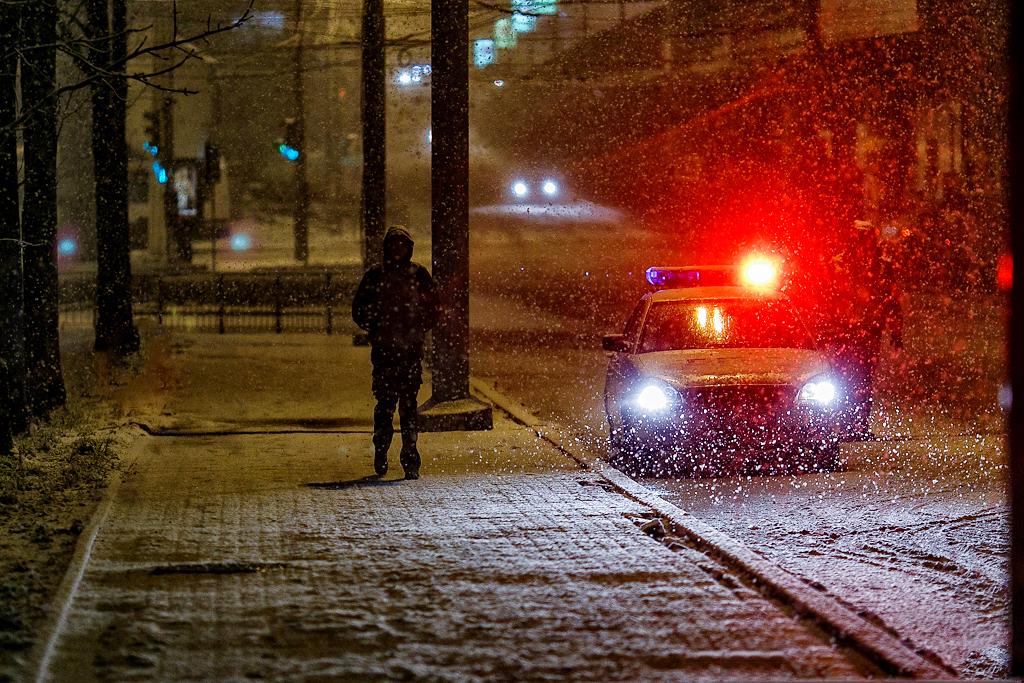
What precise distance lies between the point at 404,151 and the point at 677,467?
55221 mm

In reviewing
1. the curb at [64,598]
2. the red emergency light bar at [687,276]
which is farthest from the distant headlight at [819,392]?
the curb at [64,598]

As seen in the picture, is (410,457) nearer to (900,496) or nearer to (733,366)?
(733,366)

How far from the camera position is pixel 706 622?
223 inches

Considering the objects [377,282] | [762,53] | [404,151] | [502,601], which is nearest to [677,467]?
[377,282]

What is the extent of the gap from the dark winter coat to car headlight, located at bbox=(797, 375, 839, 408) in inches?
123

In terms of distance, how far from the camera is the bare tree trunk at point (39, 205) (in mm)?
12008

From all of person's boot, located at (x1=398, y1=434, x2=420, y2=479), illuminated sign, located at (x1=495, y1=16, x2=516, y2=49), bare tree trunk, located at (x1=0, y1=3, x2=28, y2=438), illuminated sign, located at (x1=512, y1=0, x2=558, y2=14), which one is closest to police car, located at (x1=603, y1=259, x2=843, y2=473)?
person's boot, located at (x1=398, y1=434, x2=420, y2=479)

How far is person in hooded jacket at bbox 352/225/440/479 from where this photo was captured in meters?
9.48

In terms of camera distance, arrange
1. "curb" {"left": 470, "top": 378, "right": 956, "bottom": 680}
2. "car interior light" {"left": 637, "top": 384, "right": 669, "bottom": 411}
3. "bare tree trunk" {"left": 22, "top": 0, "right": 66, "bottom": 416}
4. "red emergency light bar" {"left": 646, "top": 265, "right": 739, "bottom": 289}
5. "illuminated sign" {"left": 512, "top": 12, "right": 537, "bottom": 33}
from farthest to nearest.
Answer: "illuminated sign" {"left": 512, "top": 12, "right": 537, "bottom": 33} < "bare tree trunk" {"left": 22, "top": 0, "right": 66, "bottom": 416} < "red emergency light bar" {"left": 646, "top": 265, "right": 739, "bottom": 289} < "car interior light" {"left": 637, "top": 384, "right": 669, "bottom": 411} < "curb" {"left": 470, "top": 378, "right": 956, "bottom": 680}

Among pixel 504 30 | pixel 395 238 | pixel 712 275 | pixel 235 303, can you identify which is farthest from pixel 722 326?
pixel 504 30

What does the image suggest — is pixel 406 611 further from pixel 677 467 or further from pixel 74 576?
pixel 677 467

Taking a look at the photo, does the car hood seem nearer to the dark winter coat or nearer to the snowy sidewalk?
the snowy sidewalk

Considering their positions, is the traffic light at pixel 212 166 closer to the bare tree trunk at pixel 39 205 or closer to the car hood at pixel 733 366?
the bare tree trunk at pixel 39 205

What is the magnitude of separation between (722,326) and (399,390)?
325 cm
